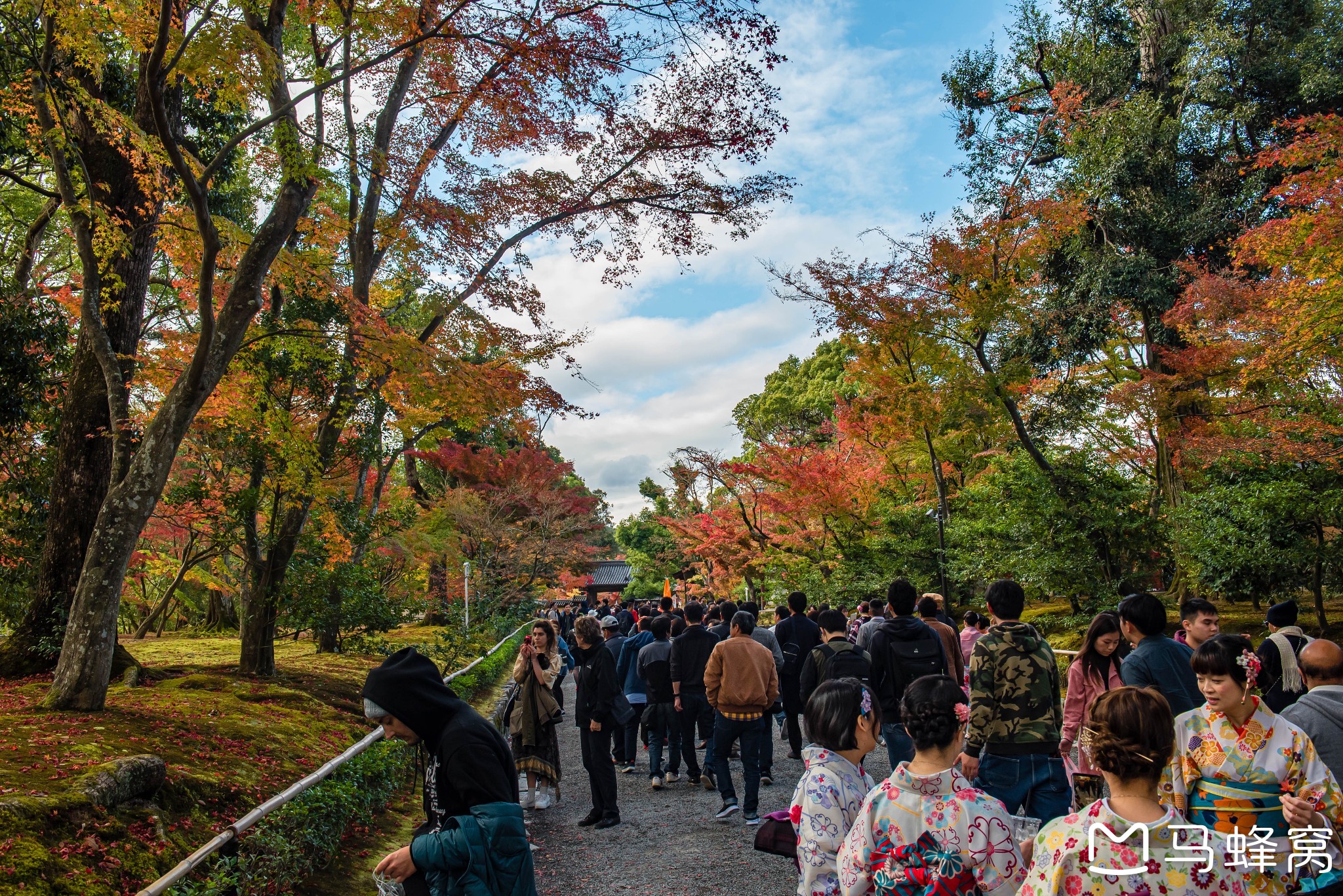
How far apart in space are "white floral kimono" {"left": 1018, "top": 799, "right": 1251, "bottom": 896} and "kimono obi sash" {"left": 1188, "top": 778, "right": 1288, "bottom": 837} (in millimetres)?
959

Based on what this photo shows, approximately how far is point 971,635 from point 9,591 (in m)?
9.86

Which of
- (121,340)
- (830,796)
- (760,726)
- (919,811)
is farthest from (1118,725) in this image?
(121,340)

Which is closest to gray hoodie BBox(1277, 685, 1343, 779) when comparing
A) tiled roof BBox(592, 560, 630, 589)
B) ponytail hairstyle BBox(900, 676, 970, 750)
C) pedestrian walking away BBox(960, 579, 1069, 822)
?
pedestrian walking away BBox(960, 579, 1069, 822)

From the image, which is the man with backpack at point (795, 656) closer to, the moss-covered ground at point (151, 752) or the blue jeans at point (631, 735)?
the blue jeans at point (631, 735)

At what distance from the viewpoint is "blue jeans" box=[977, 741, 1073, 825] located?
409 centimetres

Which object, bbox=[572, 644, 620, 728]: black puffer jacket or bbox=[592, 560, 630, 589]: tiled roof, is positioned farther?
bbox=[592, 560, 630, 589]: tiled roof

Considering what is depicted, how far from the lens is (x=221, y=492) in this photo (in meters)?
9.91

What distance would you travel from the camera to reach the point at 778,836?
304cm

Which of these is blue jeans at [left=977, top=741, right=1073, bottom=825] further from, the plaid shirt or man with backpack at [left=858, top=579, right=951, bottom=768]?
the plaid shirt

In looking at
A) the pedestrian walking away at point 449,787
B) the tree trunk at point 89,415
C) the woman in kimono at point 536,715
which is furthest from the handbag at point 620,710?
the tree trunk at point 89,415

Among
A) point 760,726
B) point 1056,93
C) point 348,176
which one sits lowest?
point 760,726

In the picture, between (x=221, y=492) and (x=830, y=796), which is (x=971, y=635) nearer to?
(x=830, y=796)

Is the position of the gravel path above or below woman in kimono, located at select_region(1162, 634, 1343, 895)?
below

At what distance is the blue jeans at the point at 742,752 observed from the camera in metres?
6.52
